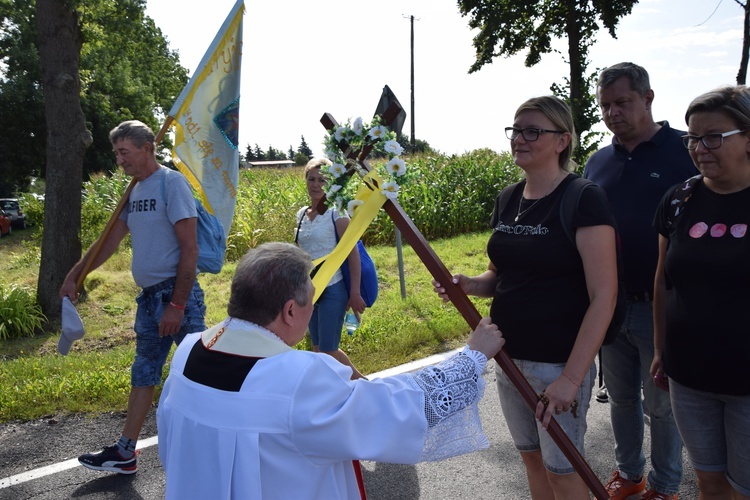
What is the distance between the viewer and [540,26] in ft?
55.3

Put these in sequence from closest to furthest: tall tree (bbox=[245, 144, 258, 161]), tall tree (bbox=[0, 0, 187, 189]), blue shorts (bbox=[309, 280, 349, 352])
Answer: blue shorts (bbox=[309, 280, 349, 352])
tall tree (bbox=[0, 0, 187, 189])
tall tree (bbox=[245, 144, 258, 161])

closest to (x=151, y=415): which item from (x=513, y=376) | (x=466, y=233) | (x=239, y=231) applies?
(x=513, y=376)

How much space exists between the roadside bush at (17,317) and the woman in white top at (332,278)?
473 centimetres

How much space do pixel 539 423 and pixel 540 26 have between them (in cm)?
1608

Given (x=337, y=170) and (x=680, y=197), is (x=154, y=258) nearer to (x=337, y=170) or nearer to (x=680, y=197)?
(x=337, y=170)

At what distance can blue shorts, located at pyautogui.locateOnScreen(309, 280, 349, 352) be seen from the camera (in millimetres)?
4605

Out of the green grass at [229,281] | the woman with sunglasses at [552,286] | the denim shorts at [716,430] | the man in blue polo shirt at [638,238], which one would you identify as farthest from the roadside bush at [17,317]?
the denim shorts at [716,430]

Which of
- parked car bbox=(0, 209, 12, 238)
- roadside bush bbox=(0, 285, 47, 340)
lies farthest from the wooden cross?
parked car bbox=(0, 209, 12, 238)

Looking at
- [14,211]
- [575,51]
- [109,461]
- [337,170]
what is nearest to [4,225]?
[14,211]

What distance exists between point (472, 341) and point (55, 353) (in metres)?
6.10

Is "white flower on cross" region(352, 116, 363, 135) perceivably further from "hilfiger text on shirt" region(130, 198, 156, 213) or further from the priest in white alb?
"hilfiger text on shirt" region(130, 198, 156, 213)

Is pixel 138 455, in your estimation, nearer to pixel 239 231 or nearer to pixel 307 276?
pixel 307 276

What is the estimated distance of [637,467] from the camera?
342 centimetres

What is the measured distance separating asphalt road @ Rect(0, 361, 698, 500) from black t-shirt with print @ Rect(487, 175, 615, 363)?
1413 millimetres
